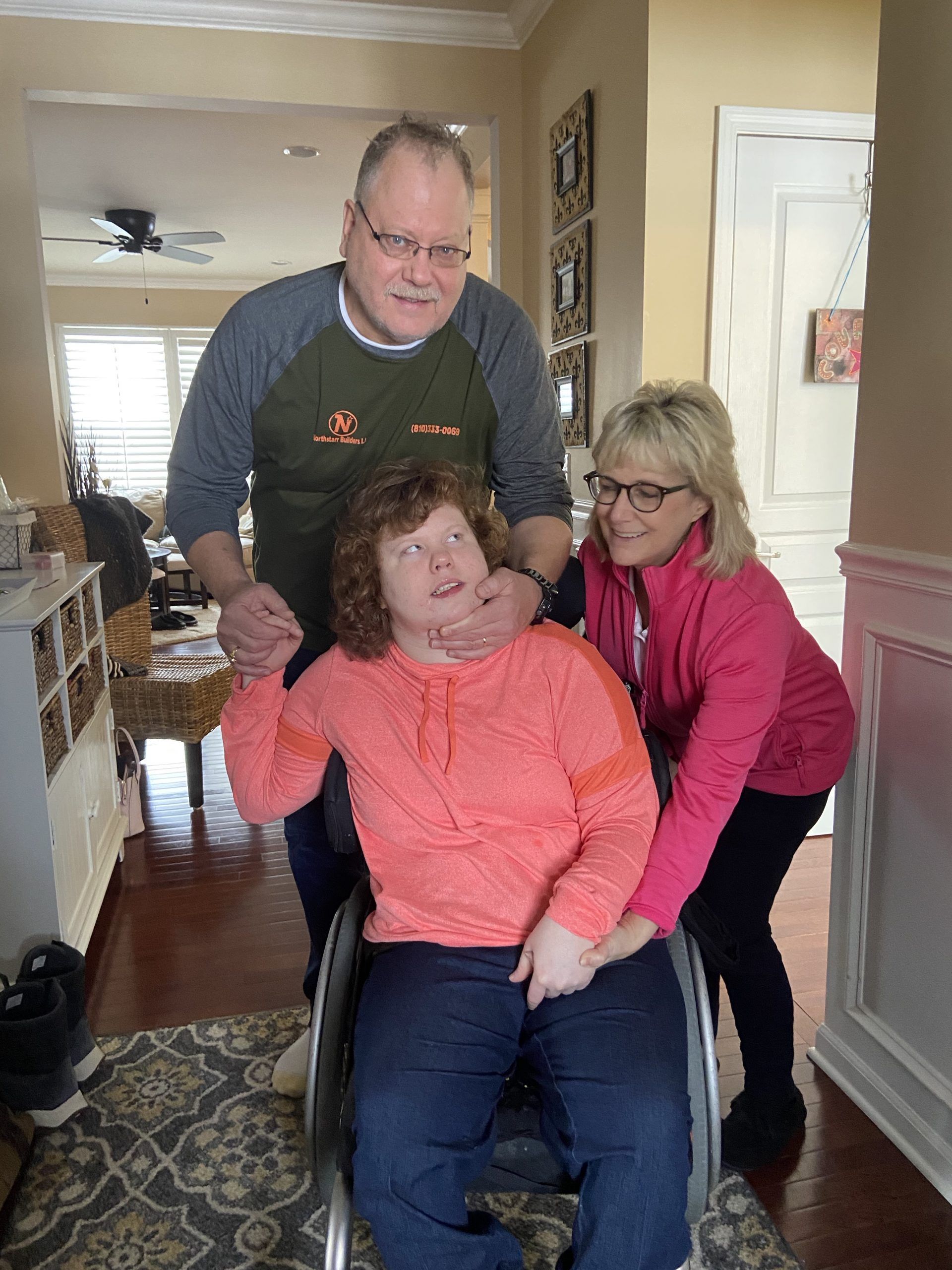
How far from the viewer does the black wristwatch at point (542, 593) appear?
1414 millimetres

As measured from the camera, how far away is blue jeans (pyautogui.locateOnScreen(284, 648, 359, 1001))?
1584mm

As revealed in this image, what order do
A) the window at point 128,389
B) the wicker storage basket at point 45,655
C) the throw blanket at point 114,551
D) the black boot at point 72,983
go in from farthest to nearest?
1. the window at point 128,389
2. the throw blanket at point 114,551
3. the wicker storage basket at point 45,655
4. the black boot at point 72,983

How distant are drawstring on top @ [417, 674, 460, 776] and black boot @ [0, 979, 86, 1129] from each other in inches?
41.9

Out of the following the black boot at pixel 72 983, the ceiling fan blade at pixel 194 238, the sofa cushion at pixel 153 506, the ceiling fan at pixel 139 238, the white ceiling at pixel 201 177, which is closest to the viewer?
the black boot at pixel 72 983

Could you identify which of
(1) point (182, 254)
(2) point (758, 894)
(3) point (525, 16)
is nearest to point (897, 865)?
(2) point (758, 894)

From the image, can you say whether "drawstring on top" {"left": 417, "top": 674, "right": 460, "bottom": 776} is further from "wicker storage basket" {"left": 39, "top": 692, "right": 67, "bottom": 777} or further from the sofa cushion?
the sofa cushion

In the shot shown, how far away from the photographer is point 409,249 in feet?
4.29

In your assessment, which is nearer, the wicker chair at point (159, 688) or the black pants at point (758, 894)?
the black pants at point (758, 894)

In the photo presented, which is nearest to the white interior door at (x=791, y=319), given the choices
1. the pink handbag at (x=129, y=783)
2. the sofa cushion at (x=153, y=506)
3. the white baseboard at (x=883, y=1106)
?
the white baseboard at (x=883, y=1106)

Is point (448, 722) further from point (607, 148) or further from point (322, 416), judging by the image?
point (607, 148)

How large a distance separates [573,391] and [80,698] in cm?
197

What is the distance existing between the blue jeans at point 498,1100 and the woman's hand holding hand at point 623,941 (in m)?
0.03

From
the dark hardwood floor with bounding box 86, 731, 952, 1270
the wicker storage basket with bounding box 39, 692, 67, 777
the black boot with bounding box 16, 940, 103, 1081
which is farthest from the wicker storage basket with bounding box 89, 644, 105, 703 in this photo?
the black boot with bounding box 16, 940, 103, 1081

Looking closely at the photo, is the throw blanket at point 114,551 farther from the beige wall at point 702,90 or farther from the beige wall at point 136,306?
the beige wall at point 136,306
